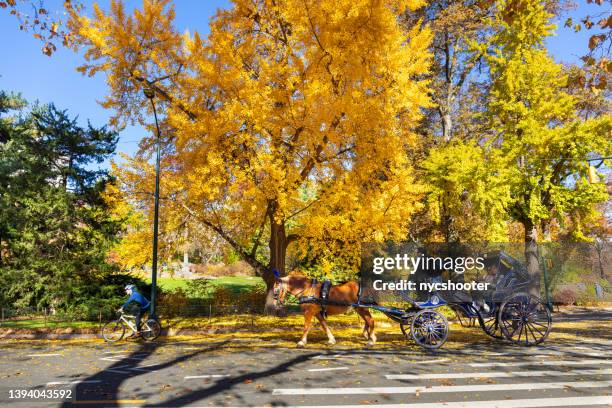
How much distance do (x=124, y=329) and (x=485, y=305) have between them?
37.2 ft

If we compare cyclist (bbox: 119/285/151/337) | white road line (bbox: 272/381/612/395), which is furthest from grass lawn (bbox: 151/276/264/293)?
white road line (bbox: 272/381/612/395)

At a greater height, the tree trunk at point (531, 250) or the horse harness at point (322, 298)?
the tree trunk at point (531, 250)

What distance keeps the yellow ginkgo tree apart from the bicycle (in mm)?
4649

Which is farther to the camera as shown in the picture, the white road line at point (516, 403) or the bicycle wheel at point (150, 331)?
the bicycle wheel at point (150, 331)

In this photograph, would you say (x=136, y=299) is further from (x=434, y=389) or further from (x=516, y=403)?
(x=516, y=403)

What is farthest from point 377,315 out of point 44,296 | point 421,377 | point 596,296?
point 596,296

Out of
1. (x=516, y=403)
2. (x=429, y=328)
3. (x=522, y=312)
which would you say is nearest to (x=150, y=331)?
(x=429, y=328)

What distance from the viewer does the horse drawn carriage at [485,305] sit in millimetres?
10109

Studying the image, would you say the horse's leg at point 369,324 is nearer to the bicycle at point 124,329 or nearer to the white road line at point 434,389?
the white road line at point 434,389

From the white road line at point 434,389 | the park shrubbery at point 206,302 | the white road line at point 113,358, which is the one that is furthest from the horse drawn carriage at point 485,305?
the park shrubbery at point 206,302

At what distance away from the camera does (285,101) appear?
Result: 549 inches

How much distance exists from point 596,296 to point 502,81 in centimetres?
1860

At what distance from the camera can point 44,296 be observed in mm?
19031

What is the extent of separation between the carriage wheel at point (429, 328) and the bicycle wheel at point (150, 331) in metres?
8.48
